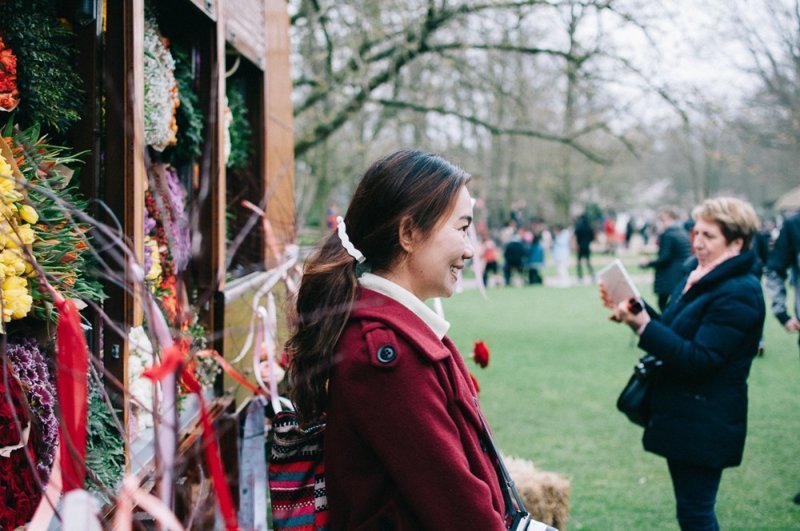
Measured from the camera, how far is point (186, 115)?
390 centimetres

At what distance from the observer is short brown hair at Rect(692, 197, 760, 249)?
3821 millimetres

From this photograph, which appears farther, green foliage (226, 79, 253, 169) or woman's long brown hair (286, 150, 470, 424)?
green foliage (226, 79, 253, 169)

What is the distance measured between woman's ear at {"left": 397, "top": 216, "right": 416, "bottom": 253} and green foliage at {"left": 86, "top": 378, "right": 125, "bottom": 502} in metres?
1.02

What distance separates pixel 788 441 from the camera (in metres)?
7.08

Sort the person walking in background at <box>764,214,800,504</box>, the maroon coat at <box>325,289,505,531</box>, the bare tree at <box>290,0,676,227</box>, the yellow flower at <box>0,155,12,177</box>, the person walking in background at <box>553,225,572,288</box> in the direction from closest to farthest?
the maroon coat at <box>325,289,505,531</box>
the yellow flower at <box>0,155,12,177</box>
the person walking in background at <box>764,214,800,504</box>
the bare tree at <box>290,0,676,227</box>
the person walking in background at <box>553,225,572,288</box>

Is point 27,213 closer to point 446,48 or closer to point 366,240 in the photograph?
point 366,240

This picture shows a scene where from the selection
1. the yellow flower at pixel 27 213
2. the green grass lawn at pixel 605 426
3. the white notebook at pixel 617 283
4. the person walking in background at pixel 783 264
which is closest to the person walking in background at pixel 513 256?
the green grass lawn at pixel 605 426

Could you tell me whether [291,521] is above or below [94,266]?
below

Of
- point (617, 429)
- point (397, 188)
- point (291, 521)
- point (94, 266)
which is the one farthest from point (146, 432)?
point (617, 429)

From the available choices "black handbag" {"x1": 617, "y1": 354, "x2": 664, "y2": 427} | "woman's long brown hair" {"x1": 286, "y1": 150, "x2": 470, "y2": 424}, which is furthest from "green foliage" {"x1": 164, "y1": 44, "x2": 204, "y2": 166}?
"black handbag" {"x1": 617, "y1": 354, "x2": 664, "y2": 427}

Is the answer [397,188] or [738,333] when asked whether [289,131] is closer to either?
[738,333]

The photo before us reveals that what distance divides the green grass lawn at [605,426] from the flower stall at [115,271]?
2869 mm

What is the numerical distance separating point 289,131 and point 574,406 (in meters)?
4.40

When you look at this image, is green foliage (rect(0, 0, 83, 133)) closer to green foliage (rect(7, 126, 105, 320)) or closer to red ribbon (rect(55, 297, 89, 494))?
green foliage (rect(7, 126, 105, 320))
